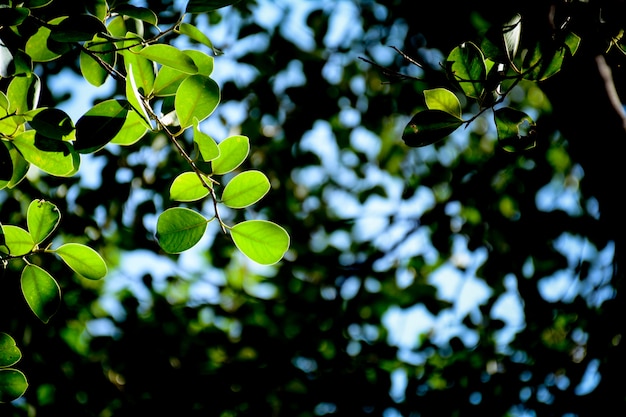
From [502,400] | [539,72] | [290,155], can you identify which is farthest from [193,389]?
[539,72]

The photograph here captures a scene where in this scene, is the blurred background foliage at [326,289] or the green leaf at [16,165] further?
the blurred background foliage at [326,289]

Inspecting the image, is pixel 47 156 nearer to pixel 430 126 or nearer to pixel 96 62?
pixel 96 62

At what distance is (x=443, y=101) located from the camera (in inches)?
31.1

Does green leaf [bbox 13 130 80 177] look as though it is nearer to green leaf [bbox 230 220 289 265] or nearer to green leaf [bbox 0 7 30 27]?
green leaf [bbox 0 7 30 27]

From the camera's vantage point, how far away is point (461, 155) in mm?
2674

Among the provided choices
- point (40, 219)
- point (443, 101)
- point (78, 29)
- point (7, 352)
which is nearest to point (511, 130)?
point (443, 101)

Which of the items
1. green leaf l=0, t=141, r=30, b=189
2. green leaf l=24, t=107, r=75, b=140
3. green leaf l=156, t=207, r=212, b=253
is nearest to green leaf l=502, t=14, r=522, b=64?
green leaf l=156, t=207, r=212, b=253

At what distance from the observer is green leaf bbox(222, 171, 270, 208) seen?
809 mm

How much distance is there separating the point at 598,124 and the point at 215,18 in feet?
5.06

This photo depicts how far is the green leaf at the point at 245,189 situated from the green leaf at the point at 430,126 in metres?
0.23

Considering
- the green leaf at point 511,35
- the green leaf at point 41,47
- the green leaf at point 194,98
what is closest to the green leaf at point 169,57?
the green leaf at point 194,98

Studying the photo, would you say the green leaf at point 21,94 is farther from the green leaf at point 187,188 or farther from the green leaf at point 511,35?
the green leaf at point 511,35

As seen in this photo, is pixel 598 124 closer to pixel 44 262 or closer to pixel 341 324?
pixel 341 324

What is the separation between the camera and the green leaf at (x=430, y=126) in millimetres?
775
